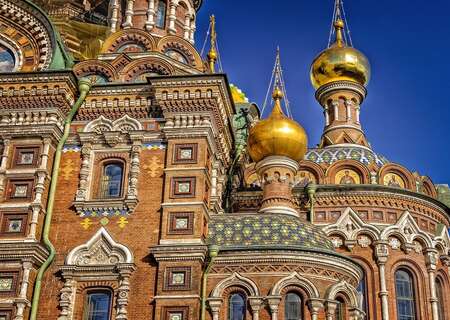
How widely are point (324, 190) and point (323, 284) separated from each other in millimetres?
4472

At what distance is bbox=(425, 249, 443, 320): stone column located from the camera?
14.3m

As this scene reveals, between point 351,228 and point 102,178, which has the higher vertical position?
point 351,228

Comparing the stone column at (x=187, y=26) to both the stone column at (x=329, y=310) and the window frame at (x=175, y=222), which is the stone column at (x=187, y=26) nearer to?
the window frame at (x=175, y=222)

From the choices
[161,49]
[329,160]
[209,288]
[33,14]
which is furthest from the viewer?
[329,160]

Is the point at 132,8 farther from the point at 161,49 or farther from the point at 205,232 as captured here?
the point at 205,232

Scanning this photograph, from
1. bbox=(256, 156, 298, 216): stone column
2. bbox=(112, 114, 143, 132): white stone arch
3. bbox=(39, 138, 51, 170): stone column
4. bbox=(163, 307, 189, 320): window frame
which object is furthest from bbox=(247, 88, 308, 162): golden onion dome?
bbox=(163, 307, 189, 320): window frame

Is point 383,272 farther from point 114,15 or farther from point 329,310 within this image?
point 114,15

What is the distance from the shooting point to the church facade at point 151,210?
34.9 ft

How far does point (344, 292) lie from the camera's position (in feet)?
36.7

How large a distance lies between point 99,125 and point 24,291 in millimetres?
2916

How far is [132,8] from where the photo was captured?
15.0 meters

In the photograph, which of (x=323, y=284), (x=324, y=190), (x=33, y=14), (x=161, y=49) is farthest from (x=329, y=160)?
(x=33, y=14)

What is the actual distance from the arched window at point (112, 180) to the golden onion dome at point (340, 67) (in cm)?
896

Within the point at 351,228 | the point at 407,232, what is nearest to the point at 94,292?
the point at 351,228
